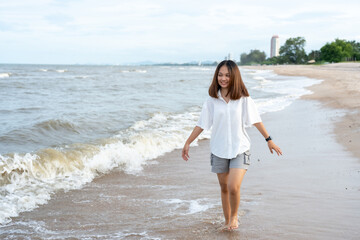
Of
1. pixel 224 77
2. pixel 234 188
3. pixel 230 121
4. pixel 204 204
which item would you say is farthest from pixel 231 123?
pixel 204 204

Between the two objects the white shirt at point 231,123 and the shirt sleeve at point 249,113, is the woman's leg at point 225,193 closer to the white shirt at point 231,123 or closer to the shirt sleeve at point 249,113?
the white shirt at point 231,123

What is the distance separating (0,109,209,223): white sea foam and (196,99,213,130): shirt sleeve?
2.39m

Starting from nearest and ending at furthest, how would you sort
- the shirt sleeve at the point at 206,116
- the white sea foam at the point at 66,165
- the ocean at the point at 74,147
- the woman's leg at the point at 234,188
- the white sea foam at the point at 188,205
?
the woman's leg at the point at 234,188 → the shirt sleeve at the point at 206,116 → the white sea foam at the point at 188,205 → the white sea foam at the point at 66,165 → the ocean at the point at 74,147

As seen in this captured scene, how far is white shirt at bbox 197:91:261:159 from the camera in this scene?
3.42m

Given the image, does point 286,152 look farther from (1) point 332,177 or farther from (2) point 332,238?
(2) point 332,238

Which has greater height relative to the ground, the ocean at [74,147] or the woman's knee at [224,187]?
the woman's knee at [224,187]

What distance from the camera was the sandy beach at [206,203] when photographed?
3.63 meters

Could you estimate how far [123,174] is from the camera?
236 inches

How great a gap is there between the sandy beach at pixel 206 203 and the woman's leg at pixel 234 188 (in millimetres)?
123

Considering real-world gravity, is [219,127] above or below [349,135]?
above

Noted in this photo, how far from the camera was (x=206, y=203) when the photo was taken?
4.43 metres

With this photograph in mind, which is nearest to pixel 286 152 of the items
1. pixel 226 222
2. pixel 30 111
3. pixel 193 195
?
pixel 193 195

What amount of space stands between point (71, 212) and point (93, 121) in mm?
6674

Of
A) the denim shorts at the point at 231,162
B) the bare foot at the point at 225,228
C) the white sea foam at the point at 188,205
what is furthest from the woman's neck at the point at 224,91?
the white sea foam at the point at 188,205
